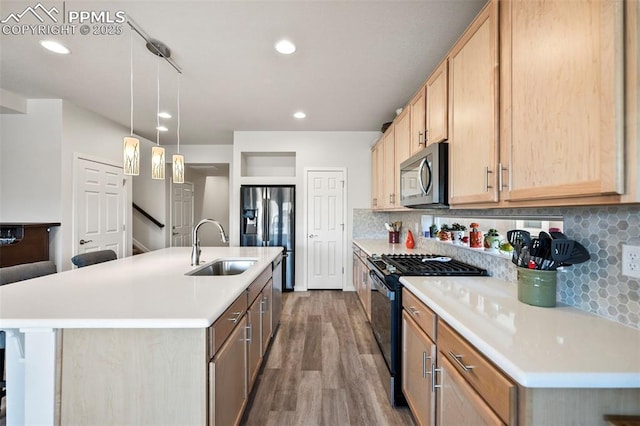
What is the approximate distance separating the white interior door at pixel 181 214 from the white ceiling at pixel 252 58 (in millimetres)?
2459

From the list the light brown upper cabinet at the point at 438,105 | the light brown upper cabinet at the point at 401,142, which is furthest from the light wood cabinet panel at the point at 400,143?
the light brown upper cabinet at the point at 438,105

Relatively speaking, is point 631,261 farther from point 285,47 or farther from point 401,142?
point 285,47

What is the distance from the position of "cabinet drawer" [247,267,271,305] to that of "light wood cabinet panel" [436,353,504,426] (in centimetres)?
114

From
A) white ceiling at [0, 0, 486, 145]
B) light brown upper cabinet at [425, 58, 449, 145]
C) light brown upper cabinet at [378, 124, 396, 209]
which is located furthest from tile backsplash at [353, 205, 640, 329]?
light brown upper cabinet at [378, 124, 396, 209]

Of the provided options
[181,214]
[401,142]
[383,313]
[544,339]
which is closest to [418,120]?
[401,142]

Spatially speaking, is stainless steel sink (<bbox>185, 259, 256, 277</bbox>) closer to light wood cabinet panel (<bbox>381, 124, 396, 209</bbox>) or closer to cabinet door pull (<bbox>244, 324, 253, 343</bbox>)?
cabinet door pull (<bbox>244, 324, 253, 343</bbox>)

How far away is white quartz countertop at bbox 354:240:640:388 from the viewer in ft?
2.44

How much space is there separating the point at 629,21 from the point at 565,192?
49 cm

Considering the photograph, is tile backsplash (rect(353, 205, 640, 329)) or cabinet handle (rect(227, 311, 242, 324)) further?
cabinet handle (rect(227, 311, 242, 324))

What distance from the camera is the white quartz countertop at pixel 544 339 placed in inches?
29.3

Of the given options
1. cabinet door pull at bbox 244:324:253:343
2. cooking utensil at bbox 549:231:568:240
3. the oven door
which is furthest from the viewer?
the oven door

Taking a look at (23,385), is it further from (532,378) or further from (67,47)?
(67,47)

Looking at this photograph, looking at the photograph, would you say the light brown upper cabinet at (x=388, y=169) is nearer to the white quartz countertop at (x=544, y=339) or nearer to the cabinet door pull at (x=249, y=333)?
the white quartz countertop at (x=544, y=339)

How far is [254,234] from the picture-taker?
448 centimetres
